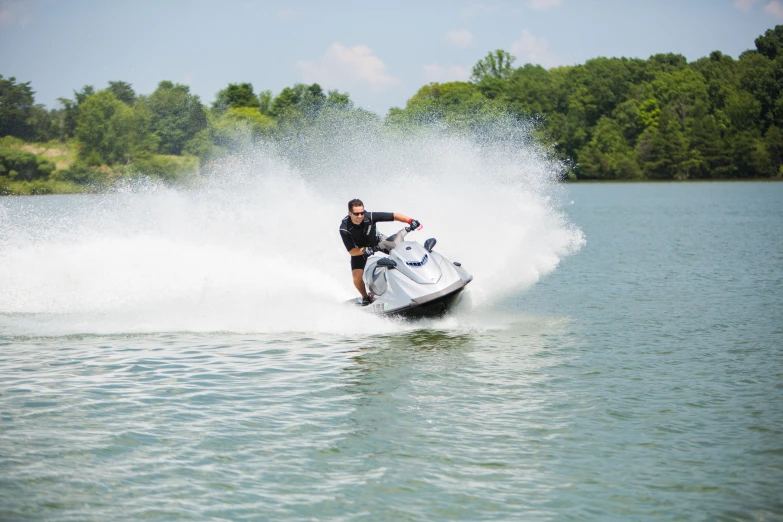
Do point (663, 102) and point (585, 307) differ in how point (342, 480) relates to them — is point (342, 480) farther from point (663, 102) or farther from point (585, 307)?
point (663, 102)

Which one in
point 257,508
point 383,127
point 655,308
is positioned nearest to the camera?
point 257,508

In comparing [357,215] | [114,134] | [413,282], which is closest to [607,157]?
[114,134]

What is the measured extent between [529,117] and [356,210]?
331ft

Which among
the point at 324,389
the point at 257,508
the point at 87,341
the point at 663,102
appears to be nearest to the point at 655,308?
the point at 324,389

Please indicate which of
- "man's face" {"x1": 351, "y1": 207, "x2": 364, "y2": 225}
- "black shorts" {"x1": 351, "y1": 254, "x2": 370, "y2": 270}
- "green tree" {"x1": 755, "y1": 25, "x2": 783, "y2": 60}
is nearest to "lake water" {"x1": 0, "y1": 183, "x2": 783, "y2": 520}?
"black shorts" {"x1": 351, "y1": 254, "x2": 370, "y2": 270}

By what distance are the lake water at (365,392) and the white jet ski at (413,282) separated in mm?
366

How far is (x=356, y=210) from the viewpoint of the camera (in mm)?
10875

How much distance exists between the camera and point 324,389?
26.8ft

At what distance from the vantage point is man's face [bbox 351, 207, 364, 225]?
35.7 feet

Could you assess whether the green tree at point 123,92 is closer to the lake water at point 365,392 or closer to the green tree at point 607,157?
the green tree at point 607,157

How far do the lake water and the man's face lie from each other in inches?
51.4

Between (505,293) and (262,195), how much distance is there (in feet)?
28.3

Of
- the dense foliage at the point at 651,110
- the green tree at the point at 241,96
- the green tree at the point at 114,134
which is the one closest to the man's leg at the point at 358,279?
the green tree at the point at 114,134

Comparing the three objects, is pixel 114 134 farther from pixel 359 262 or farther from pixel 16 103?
pixel 359 262
